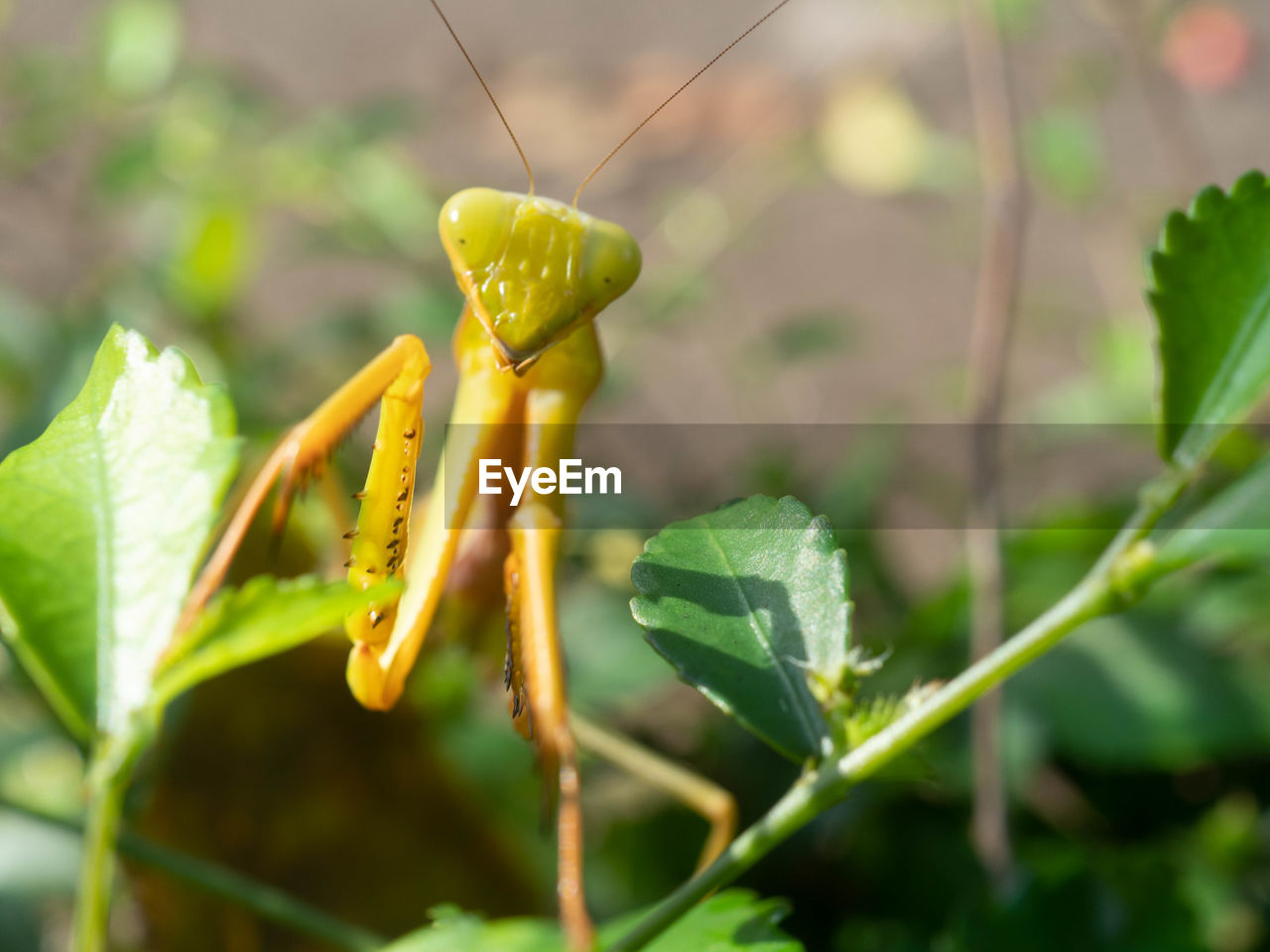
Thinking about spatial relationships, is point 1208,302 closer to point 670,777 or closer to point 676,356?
point 670,777

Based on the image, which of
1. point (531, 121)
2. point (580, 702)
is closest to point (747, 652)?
point (580, 702)

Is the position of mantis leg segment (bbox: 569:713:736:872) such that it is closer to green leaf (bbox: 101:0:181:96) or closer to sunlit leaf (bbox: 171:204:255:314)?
sunlit leaf (bbox: 171:204:255:314)

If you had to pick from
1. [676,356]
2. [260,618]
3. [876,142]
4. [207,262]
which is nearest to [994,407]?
[260,618]

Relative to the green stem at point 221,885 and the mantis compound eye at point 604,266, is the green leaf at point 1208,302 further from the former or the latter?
the green stem at point 221,885

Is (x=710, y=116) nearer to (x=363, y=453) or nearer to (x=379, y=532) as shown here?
(x=363, y=453)

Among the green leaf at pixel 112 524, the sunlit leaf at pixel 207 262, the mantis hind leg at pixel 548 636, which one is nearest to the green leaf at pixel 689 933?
the mantis hind leg at pixel 548 636
